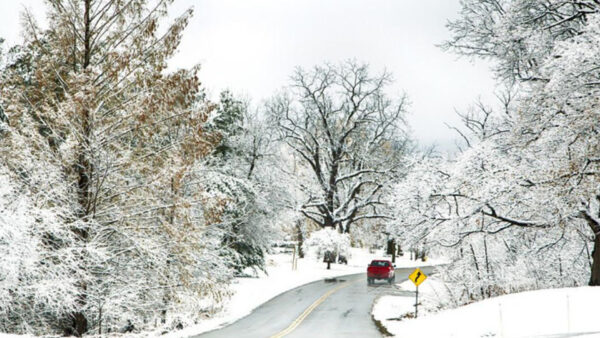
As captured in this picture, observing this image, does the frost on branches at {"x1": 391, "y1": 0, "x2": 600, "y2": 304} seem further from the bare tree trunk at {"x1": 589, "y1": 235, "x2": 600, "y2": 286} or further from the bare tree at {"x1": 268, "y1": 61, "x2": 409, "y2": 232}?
the bare tree at {"x1": 268, "y1": 61, "x2": 409, "y2": 232}

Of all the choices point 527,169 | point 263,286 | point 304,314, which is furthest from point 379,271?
point 527,169

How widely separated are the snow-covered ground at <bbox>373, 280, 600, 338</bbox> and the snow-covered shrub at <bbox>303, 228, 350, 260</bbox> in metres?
26.7

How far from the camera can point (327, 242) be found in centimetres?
4266

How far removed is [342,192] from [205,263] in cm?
3243

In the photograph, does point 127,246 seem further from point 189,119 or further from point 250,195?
point 250,195

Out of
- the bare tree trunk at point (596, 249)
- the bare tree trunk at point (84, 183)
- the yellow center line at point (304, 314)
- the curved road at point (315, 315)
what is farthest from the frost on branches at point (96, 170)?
the bare tree trunk at point (596, 249)

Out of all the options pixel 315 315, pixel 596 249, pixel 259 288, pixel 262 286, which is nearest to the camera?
pixel 596 249

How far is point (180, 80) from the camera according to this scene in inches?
491

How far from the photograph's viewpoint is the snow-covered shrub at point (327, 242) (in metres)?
42.9

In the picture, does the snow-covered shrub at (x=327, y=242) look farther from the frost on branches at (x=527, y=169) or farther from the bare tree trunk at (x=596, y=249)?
the bare tree trunk at (x=596, y=249)

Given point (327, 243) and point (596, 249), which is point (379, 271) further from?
point (596, 249)

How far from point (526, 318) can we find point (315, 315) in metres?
10.3

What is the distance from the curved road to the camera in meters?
16.2

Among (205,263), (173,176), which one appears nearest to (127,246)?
(173,176)
